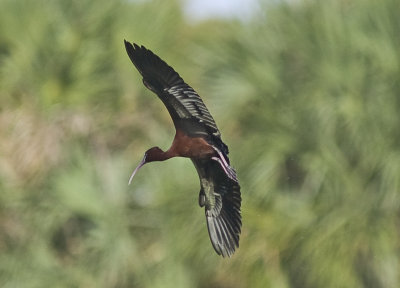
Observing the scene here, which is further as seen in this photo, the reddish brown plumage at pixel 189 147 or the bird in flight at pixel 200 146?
the reddish brown plumage at pixel 189 147

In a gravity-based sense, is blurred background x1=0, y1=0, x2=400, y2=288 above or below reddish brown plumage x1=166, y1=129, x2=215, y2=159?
above

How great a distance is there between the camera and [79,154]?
9.93 meters

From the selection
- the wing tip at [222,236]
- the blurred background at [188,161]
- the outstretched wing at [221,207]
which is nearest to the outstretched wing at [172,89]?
the outstretched wing at [221,207]

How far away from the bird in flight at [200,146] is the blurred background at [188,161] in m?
2.91

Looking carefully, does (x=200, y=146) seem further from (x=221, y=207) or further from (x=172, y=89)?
(x=221, y=207)

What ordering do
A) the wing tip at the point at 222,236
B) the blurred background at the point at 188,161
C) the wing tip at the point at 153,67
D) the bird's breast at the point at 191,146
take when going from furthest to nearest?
the blurred background at the point at 188,161 → the wing tip at the point at 222,236 → the bird's breast at the point at 191,146 → the wing tip at the point at 153,67

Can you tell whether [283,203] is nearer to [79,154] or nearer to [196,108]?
[79,154]

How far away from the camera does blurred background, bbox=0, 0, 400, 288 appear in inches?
339

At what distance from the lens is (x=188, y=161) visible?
355 inches

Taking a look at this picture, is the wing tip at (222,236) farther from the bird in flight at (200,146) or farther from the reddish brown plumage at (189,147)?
the reddish brown plumage at (189,147)

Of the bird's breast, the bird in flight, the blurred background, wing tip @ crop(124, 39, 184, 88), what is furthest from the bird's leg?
the blurred background

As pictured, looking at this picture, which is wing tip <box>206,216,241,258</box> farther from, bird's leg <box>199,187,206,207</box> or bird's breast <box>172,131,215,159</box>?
bird's breast <box>172,131,215,159</box>

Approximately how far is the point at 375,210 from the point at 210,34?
231 cm

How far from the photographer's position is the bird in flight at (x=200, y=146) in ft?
16.5
